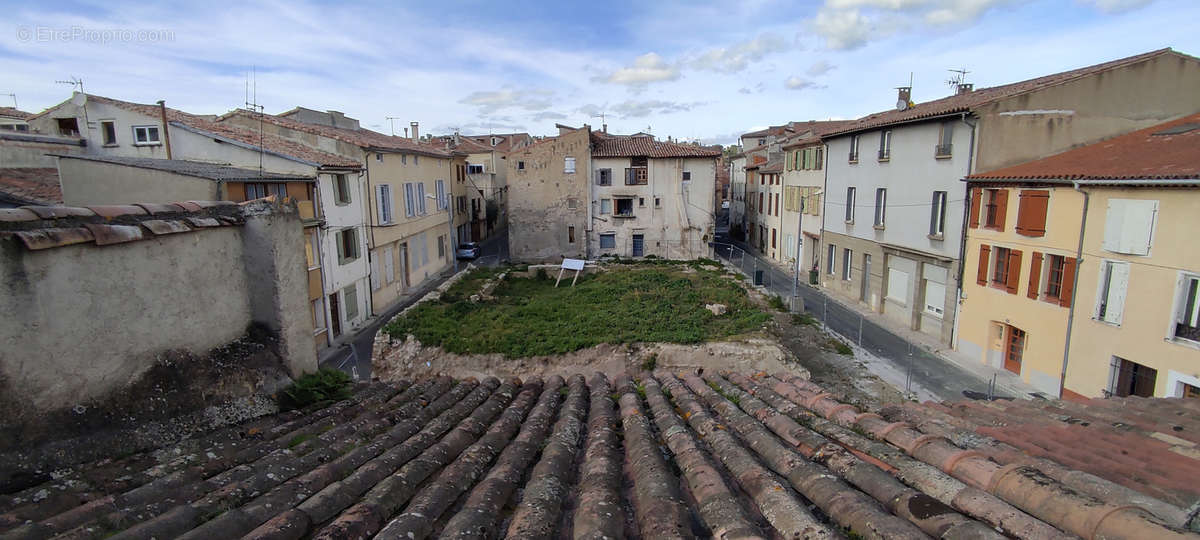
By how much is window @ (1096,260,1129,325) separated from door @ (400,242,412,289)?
28487 millimetres

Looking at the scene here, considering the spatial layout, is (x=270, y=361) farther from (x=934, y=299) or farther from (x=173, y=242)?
(x=934, y=299)

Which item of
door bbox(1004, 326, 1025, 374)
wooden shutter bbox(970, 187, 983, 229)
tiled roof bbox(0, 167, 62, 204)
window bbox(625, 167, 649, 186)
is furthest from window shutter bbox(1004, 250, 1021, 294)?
tiled roof bbox(0, 167, 62, 204)

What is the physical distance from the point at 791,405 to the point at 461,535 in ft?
14.7

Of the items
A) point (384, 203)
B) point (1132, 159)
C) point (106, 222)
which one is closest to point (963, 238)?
point (1132, 159)

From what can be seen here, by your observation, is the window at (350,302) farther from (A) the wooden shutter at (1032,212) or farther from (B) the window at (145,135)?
(A) the wooden shutter at (1032,212)

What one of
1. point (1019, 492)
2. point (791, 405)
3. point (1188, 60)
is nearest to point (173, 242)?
point (791, 405)

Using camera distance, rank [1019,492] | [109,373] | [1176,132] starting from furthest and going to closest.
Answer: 1. [1176,132]
2. [109,373]
3. [1019,492]

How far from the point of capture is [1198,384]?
505 inches

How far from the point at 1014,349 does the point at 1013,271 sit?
2628 millimetres

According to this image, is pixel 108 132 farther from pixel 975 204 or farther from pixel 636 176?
pixel 975 204

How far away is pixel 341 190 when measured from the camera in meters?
23.6

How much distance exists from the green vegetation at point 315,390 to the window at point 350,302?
17.7 meters

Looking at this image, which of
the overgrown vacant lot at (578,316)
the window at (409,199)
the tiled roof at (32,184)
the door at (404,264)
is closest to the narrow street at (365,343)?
the door at (404,264)

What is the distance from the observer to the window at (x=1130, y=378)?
14.0 meters
